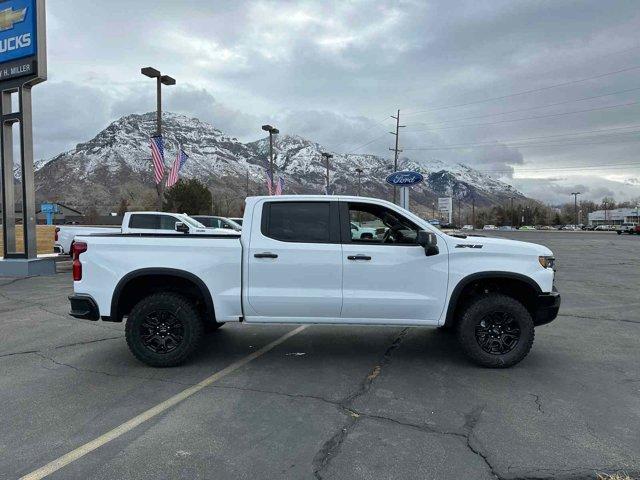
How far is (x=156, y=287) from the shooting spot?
5742mm

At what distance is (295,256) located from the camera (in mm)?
5383

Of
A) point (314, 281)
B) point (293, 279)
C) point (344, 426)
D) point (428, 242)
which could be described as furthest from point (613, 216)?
point (344, 426)

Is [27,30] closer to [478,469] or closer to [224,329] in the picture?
[224,329]

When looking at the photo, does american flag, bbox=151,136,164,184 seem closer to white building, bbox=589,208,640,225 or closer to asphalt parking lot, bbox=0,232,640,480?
asphalt parking lot, bbox=0,232,640,480

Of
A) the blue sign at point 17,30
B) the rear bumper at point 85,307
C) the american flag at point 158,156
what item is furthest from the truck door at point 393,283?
the american flag at point 158,156

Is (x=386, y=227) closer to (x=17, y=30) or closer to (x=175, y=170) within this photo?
(x=17, y=30)

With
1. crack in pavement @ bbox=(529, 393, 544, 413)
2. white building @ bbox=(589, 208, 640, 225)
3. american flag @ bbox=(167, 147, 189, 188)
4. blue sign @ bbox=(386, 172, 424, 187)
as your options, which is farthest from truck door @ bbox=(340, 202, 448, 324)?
white building @ bbox=(589, 208, 640, 225)

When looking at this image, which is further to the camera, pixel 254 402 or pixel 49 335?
pixel 49 335

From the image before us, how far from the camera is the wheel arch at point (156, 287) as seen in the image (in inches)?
212

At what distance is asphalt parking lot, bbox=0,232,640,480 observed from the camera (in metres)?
3.43

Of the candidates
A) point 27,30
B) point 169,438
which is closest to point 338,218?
point 169,438

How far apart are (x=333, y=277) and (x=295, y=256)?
1.59ft

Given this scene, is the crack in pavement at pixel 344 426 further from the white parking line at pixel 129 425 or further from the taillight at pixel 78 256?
the taillight at pixel 78 256

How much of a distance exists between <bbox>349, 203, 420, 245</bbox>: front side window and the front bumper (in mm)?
1606
